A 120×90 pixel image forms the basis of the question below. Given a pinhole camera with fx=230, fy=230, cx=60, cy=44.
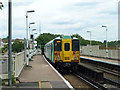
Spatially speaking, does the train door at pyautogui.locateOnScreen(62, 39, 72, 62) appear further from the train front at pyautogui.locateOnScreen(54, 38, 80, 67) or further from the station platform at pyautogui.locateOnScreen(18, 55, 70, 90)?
the station platform at pyautogui.locateOnScreen(18, 55, 70, 90)

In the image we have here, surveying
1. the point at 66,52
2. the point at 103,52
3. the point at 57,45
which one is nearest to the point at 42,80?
the point at 66,52

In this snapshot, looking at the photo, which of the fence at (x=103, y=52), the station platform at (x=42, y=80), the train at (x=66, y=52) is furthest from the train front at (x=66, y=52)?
the fence at (x=103, y=52)

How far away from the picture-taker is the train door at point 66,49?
733 inches

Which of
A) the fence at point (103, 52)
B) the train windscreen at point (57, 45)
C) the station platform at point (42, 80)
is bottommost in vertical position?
the station platform at point (42, 80)

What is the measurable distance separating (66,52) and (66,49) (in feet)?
0.84

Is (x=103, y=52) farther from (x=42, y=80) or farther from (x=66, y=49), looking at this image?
(x=42, y=80)

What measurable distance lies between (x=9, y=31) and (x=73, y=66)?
9773mm

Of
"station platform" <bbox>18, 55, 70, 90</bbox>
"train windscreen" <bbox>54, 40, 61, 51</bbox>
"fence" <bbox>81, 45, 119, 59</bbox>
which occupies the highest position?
"train windscreen" <bbox>54, 40, 61, 51</bbox>

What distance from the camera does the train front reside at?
61.1ft

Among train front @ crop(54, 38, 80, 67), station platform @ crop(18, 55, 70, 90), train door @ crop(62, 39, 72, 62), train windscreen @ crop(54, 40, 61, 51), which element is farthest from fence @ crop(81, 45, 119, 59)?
station platform @ crop(18, 55, 70, 90)

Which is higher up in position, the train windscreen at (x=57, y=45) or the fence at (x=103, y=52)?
the train windscreen at (x=57, y=45)

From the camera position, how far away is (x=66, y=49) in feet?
61.6

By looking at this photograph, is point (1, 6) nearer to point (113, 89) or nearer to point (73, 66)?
point (113, 89)

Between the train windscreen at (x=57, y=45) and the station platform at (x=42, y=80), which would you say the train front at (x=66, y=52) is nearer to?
the train windscreen at (x=57, y=45)
